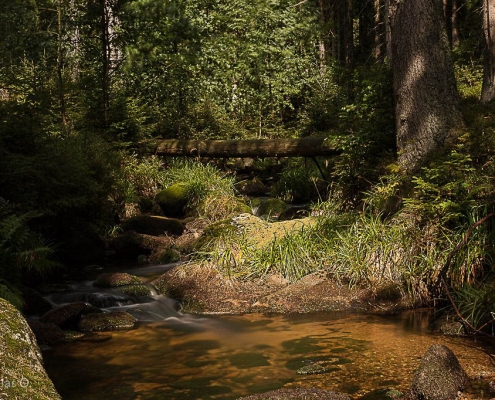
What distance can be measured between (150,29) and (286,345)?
16.2 meters

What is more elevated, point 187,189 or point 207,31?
point 207,31

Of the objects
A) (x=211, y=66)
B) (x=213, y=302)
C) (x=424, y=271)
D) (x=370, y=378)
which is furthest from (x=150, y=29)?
(x=370, y=378)

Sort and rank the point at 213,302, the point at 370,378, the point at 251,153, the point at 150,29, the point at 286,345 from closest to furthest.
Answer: the point at 370,378, the point at 286,345, the point at 213,302, the point at 251,153, the point at 150,29

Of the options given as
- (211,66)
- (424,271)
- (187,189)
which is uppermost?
(211,66)

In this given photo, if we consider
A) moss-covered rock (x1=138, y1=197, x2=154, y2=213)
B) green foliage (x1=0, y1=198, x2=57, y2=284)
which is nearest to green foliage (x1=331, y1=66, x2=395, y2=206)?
green foliage (x1=0, y1=198, x2=57, y2=284)

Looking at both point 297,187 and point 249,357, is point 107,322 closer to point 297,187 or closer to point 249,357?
point 249,357

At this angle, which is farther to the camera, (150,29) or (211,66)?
(211,66)

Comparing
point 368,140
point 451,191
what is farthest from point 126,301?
point 451,191

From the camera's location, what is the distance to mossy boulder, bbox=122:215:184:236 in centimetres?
1487

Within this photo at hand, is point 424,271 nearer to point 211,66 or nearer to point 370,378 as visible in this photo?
point 370,378

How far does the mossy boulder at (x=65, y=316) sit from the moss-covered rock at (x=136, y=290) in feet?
4.50

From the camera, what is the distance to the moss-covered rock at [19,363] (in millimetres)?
4020

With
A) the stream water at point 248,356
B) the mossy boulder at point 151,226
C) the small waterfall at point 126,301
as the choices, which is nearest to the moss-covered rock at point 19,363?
the stream water at point 248,356

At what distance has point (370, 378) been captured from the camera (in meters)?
6.54
